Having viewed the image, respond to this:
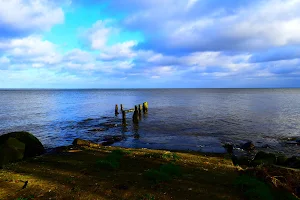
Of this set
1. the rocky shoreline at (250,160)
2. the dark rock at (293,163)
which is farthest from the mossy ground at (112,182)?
the dark rock at (293,163)

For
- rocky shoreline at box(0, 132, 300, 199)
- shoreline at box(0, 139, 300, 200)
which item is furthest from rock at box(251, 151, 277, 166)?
shoreline at box(0, 139, 300, 200)

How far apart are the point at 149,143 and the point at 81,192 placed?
50.3ft

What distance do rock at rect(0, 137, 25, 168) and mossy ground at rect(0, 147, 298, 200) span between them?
2.40 metres

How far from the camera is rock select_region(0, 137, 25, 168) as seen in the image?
12.0m

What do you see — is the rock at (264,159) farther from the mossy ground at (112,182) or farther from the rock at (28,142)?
the rock at (28,142)

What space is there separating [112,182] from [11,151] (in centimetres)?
840

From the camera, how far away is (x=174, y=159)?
441 inches

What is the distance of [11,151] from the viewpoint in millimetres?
12578

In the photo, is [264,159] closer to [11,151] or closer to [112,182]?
[112,182]

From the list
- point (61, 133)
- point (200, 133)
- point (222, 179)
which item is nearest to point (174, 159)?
point (222, 179)

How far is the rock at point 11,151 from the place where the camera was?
1196 centimetres

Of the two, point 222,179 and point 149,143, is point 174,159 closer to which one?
point 222,179

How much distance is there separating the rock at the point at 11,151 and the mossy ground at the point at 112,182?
2.40m

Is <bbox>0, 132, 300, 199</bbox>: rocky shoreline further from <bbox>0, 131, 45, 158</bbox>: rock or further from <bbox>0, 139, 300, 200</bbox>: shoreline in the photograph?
<bbox>0, 139, 300, 200</bbox>: shoreline
